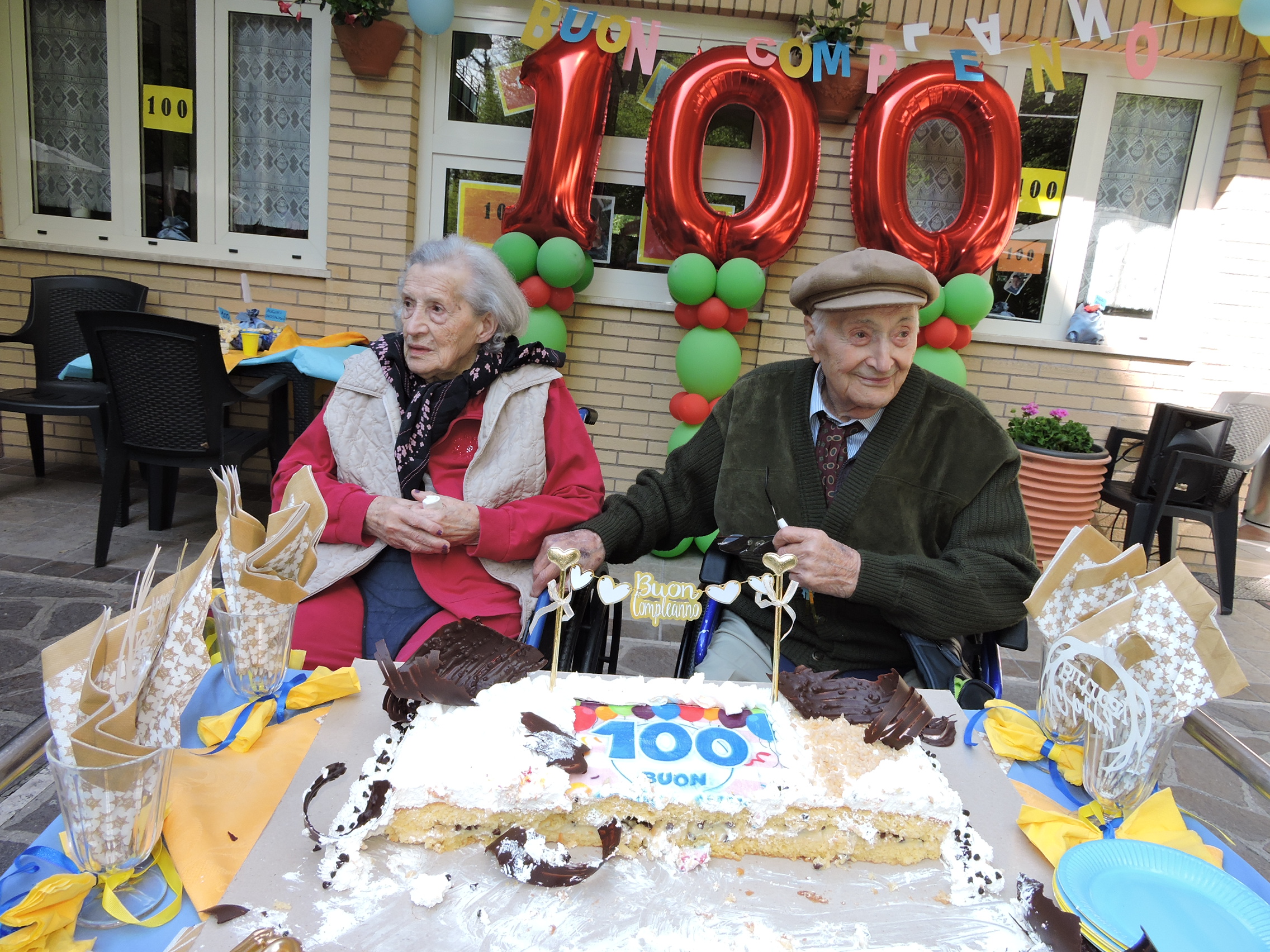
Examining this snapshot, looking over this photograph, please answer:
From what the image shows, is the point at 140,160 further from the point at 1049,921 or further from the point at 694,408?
the point at 1049,921

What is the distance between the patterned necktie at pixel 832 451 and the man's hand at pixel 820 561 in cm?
30

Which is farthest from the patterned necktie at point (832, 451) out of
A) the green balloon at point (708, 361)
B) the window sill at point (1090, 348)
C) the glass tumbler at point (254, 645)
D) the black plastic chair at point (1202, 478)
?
the window sill at point (1090, 348)

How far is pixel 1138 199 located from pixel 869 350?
4486 millimetres

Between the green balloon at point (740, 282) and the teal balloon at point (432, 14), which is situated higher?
the teal balloon at point (432, 14)

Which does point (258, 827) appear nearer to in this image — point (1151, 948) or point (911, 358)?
point (1151, 948)

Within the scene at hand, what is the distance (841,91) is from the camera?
14.9 feet

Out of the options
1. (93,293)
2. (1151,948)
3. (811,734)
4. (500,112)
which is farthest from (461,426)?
(93,293)

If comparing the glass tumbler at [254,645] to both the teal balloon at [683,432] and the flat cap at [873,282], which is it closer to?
the flat cap at [873,282]

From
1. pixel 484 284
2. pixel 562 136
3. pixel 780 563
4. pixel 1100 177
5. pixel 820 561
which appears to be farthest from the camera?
pixel 1100 177

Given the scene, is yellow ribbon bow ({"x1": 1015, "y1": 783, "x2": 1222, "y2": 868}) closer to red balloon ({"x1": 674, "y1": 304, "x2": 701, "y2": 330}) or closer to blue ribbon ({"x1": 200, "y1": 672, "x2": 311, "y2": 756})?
blue ribbon ({"x1": 200, "y1": 672, "x2": 311, "y2": 756})

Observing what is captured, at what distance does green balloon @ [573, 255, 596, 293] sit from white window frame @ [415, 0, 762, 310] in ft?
0.52

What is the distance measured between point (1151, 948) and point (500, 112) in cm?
524

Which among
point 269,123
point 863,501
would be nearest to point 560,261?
point 269,123

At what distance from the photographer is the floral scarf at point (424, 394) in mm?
2297
